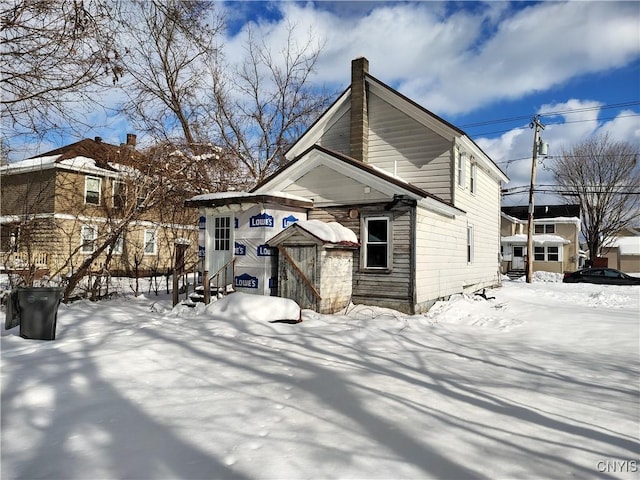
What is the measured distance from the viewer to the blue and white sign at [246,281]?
11805mm

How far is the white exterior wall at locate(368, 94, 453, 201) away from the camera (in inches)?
560

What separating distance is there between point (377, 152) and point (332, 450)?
13.0 meters

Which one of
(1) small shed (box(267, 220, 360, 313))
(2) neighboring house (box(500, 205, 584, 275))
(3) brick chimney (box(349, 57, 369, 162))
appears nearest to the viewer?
(1) small shed (box(267, 220, 360, 313))

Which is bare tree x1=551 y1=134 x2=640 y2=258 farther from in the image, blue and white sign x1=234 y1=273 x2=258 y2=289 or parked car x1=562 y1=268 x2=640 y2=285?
blue and white sign x1=234 y1=273 x2=258 y2=289

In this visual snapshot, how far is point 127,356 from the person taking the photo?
20.0 ft

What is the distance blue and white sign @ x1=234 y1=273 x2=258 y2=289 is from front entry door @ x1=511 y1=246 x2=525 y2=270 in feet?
99.8

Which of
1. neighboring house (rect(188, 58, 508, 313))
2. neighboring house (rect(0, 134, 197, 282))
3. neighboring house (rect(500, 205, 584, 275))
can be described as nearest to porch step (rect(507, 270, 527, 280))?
neighboring house (rect(500, 205, 584, 275))

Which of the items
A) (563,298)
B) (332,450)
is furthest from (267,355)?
(563,298)

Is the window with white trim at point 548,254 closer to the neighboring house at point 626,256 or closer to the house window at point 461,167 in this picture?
the neighboring house at point 626,256

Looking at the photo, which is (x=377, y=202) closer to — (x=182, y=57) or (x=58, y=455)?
(x=58, y=455)

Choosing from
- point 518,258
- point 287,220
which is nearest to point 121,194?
point 287,220
